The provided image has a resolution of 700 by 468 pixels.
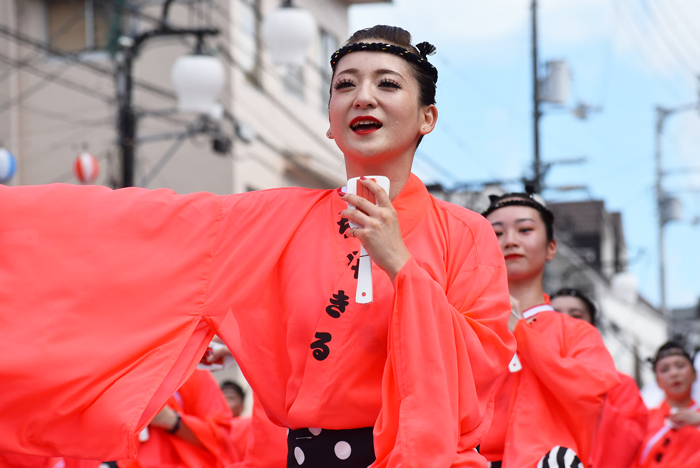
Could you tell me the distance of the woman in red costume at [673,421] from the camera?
16.6 feet

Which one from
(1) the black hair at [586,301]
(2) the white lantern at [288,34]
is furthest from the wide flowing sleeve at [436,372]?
(2) the white lantern at [288,34]

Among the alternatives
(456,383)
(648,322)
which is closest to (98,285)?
(456,383)

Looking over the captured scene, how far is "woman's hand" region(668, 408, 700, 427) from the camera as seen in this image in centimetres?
482

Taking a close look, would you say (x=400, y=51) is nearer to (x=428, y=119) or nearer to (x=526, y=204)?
(x=428, y=119)

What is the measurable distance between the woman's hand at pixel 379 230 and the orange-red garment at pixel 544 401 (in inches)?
55.6

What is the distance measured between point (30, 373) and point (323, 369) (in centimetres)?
82

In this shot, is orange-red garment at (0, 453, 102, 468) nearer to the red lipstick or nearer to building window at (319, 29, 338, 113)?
the red lipstick

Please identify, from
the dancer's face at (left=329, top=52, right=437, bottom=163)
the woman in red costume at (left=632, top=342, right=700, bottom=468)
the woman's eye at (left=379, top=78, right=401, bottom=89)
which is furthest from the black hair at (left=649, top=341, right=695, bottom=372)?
the woman's eye at (left=379, top=78, right=401, bottom=89)

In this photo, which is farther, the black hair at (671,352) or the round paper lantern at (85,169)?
the round paper lantern at (85,169)

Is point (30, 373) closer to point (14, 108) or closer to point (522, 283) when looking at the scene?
point (522, 283)

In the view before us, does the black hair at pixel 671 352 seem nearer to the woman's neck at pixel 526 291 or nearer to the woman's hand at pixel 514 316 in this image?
the woman's neck at pixel 526 291

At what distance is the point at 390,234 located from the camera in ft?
7.16

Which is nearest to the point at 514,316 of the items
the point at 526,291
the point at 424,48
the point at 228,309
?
the point at 526,291

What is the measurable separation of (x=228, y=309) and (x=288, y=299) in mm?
184
